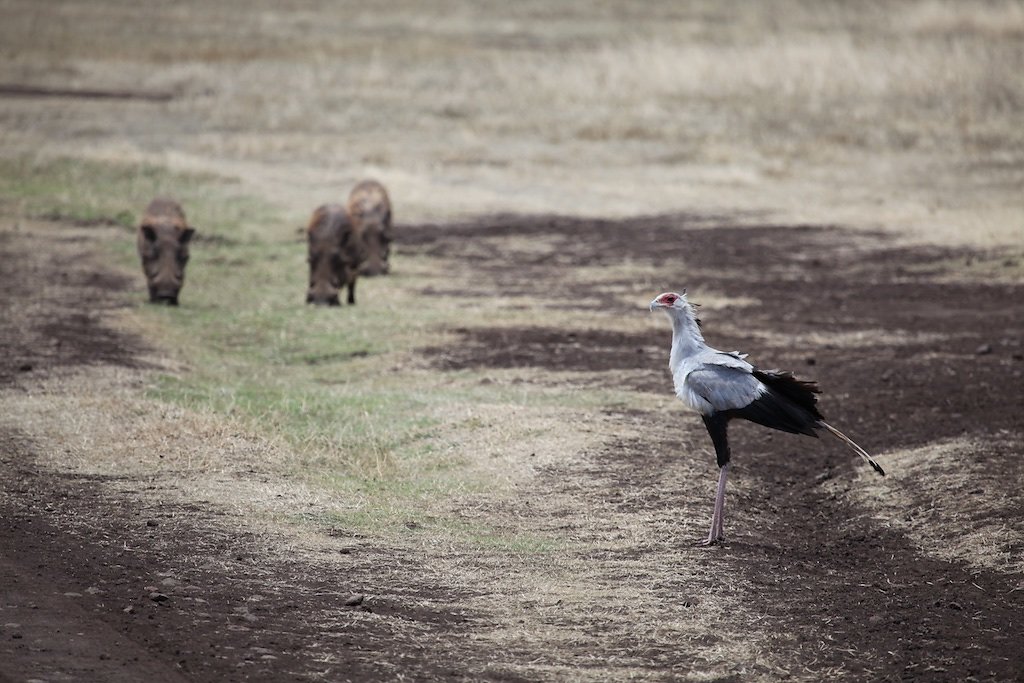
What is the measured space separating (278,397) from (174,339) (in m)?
3.08

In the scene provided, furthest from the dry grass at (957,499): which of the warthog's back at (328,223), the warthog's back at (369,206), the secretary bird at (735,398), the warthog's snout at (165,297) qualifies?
the warthog's back at (369,206)

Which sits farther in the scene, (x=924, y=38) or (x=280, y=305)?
(x=924, y=38)

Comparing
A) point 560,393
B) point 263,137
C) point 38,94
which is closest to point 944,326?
point 560,393

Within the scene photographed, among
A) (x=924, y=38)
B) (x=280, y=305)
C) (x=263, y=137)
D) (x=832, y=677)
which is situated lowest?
Answer: (x=832, y=677)

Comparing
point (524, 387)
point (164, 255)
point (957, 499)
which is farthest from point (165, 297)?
point (957, 499)

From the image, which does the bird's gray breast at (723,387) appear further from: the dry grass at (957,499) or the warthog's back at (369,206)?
the warthog's back at (369,206)

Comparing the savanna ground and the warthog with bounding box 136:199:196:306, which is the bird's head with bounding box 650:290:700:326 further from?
the warthog with bounding box 136:199:196:306

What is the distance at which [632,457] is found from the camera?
10039 mm

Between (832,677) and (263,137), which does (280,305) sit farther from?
(263,137)

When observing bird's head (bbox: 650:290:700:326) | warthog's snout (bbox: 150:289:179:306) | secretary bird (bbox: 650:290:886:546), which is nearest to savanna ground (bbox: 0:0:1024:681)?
warthog's snout (bbox: 150:289:179:306)

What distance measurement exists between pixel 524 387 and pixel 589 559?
4237 mm

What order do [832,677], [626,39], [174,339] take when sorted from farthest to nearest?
[626,39] < [174,339] < [832,677]

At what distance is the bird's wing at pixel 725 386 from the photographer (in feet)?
26.9

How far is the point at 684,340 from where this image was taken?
28.0 ft
